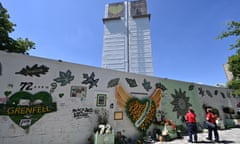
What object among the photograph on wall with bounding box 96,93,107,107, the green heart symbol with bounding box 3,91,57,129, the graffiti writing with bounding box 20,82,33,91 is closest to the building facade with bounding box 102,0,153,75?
the photograph on wall with bounding box 96,93,107,107

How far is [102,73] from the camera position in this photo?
565 cm

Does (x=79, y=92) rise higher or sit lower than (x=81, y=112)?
higher

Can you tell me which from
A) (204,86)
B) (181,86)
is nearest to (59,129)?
(181,86)

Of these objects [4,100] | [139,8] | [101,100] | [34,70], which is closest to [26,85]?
[34,70]

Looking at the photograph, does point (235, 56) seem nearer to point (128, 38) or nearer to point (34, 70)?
point (34, 70)

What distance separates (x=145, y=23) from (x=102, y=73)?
80.8 ft

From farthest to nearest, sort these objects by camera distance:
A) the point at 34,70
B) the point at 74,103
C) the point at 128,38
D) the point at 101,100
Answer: the point at 128,38, the point at 101,100, the point at 74,103, the point at 34,70

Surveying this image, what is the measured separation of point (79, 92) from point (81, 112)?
0.71 meters

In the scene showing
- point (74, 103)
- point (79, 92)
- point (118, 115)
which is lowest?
point (118, 115)

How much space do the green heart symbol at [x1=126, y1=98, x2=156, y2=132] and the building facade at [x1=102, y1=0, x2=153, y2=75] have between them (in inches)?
712

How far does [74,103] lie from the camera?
15.9 ft

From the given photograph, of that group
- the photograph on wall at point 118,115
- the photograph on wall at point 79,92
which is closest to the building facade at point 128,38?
the photograph on wall at point 118,115

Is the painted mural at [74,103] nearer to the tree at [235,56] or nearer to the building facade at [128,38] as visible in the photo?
the tree at [235,56]

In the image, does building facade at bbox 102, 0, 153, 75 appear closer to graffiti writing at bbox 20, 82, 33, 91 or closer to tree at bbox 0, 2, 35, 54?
tree at bbox 0, 2, 35, 54
